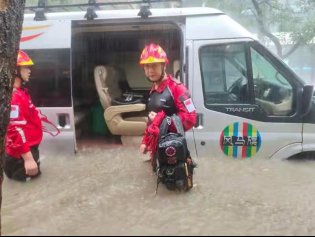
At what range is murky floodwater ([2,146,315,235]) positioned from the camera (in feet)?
10.7

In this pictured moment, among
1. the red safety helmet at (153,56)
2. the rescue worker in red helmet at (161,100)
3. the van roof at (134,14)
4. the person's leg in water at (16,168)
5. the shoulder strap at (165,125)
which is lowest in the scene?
the person's leg in water at (16,168)

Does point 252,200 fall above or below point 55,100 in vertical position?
below

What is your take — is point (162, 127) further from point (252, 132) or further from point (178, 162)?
point (252, 132)

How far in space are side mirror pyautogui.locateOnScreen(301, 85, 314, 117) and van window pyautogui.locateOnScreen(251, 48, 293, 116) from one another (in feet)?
0.49

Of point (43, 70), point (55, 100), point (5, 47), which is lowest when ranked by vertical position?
point (55, 100)

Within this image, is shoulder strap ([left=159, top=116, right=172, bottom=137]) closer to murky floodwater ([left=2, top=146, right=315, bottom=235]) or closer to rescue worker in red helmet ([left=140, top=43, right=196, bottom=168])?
rescue worker in red helmet ([left=140, top=43, right=196, bottom=168])

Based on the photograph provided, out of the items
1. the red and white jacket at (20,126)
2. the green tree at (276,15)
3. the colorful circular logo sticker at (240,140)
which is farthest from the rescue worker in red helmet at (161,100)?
the green tree at (276,15)

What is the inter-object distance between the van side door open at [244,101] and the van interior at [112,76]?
2.09ft

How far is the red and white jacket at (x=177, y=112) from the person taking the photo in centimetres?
392

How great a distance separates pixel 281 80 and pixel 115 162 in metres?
2.16

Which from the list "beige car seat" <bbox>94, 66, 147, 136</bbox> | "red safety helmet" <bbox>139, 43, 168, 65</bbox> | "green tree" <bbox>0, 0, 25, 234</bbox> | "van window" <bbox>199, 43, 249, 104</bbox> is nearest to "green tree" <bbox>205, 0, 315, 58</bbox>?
"beige car seat" <bbox>94, 66, 147, 136</bbox>

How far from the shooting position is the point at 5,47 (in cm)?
220

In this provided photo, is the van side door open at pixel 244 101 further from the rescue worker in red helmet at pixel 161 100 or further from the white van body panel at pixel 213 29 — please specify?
the rescue worker in red helmet at pixel 161 100

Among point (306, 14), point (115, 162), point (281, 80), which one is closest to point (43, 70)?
point (115, 162)
